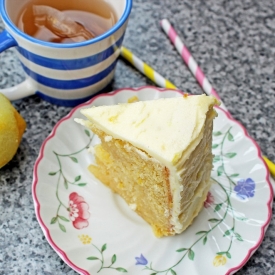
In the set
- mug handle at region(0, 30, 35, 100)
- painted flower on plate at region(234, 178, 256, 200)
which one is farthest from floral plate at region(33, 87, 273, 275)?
mug handle at region(0, 30, 35, 100)

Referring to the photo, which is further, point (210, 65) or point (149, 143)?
point (210, 65)

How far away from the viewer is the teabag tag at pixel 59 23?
81cm

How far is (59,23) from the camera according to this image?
0.82 metres

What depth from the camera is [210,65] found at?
3.17 feet

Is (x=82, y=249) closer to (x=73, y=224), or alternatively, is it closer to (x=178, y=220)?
(x=73, y=224)

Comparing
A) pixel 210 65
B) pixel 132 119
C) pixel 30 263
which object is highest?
pixel 132 119

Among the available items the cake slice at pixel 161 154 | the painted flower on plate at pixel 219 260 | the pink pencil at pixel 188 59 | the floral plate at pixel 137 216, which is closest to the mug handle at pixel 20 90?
the floral plate at pixel 137 216

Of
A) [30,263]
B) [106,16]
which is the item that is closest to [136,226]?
[30,263]

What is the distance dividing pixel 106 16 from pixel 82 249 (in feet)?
1.36

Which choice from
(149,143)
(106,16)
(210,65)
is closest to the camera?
(149,143)

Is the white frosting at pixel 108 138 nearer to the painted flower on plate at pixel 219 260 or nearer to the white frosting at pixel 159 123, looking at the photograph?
the white frosting at pixel 159 123

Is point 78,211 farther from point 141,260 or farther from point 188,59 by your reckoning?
point 188,59

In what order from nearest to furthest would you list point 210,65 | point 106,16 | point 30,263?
1. point 30,263
2. point 106,16
3. point 210,65

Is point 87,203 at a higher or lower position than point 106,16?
lower
